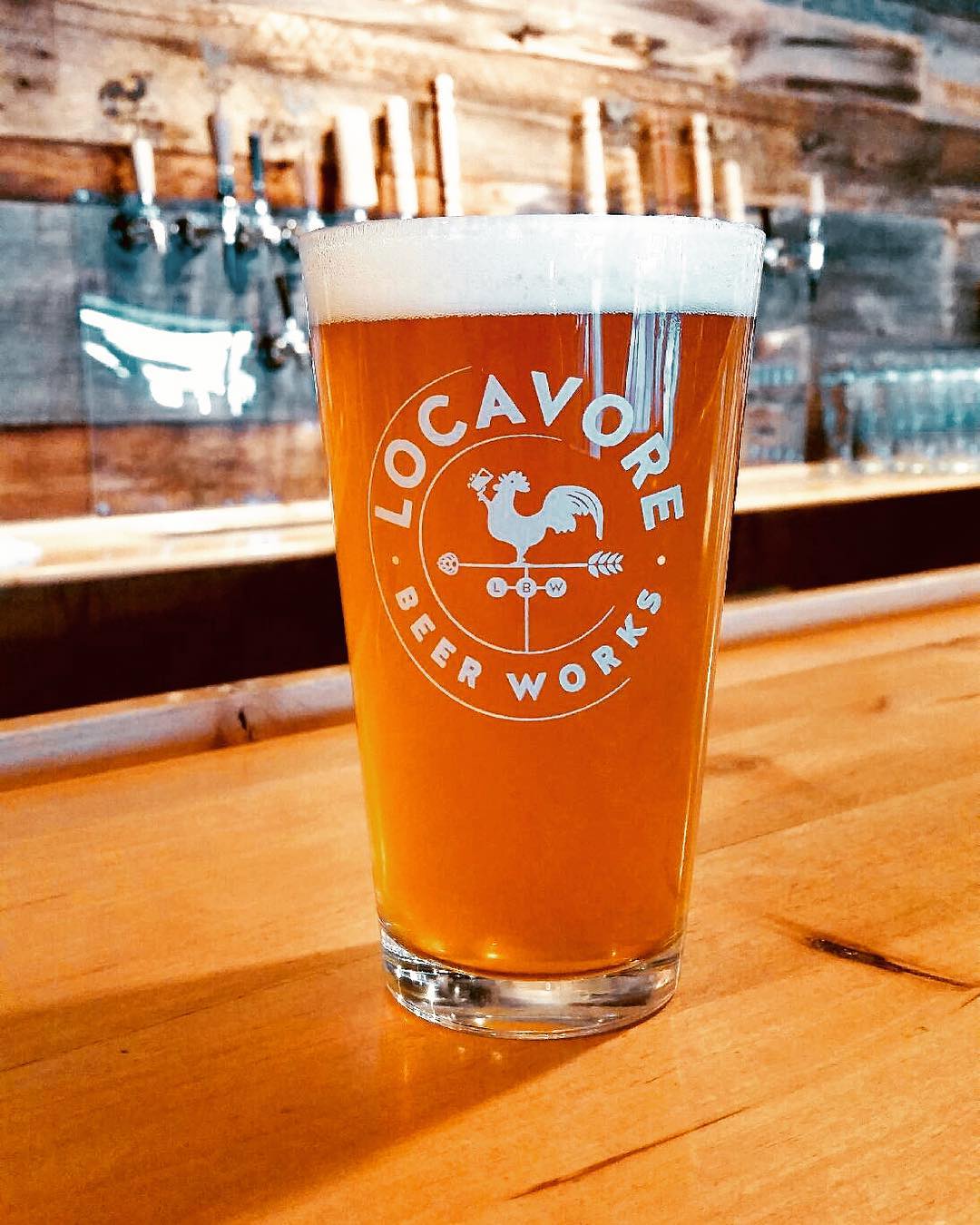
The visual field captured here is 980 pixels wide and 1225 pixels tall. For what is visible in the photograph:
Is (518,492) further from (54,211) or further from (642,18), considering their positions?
(642,18)

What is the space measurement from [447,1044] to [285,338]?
A: 2538 millimetres

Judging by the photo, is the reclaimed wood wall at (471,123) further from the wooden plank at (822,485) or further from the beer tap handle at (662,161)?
the wooden plank at (822,485)

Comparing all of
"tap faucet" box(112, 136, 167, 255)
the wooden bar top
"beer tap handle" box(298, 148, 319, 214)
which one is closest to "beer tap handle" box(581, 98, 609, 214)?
"beer tap handle" box(298, 148, 319, 214)

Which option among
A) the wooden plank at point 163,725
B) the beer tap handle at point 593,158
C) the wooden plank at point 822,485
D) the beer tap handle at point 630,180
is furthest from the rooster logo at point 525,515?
the beer tap handle at point 630,180

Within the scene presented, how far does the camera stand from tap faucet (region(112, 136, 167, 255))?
2.52 m

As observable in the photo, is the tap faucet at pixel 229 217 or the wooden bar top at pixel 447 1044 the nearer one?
the wooden bar top at pixel 447 1044

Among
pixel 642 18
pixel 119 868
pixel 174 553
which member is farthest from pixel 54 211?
pixel 119 868

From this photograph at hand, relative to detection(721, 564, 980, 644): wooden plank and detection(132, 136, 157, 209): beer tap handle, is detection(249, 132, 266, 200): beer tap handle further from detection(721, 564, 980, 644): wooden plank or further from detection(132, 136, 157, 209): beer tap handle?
detection(721, 564, 980, 644): wooden plank

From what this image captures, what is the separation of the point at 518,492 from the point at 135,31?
266 cm

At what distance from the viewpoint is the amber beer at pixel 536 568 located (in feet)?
1.24

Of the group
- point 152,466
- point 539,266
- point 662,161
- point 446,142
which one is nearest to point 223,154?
point 446,142

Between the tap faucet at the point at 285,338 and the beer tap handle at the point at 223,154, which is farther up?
the beer tap handle at the point at 223,154

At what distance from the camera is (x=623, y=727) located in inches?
15.9

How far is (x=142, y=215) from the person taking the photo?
8.38ft
